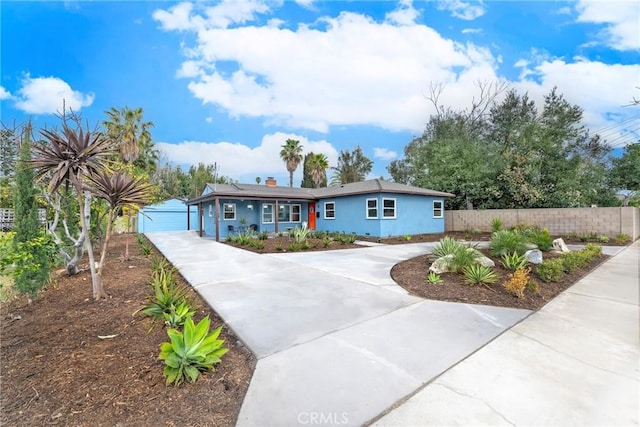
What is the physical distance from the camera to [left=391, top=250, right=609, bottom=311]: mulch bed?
4781mm

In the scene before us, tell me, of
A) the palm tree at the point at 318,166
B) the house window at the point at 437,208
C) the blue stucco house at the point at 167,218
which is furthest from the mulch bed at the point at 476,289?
the palm tree at the point at 318,166

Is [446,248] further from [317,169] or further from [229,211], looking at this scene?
[317,169]

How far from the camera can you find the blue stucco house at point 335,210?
14.9m

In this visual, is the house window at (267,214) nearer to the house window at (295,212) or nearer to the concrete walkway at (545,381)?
the house window at (295,212)

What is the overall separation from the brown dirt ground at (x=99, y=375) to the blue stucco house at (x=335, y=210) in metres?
10.6

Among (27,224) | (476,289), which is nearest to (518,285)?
(476,289)

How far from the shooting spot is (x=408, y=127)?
94.1 feet

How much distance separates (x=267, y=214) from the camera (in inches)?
722

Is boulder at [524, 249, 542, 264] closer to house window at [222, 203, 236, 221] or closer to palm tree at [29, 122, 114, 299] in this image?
palm tree at [29, 122, 114, 299]

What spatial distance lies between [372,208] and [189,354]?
13.2 metres

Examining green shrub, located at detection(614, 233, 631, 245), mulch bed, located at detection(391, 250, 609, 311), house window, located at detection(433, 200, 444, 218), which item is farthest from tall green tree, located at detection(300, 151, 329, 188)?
mulch bed, located at detection(391, 250, 609, 311)

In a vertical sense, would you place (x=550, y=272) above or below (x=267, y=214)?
below

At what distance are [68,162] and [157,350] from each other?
10.4ft

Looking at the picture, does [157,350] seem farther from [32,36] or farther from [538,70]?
[538,70]
